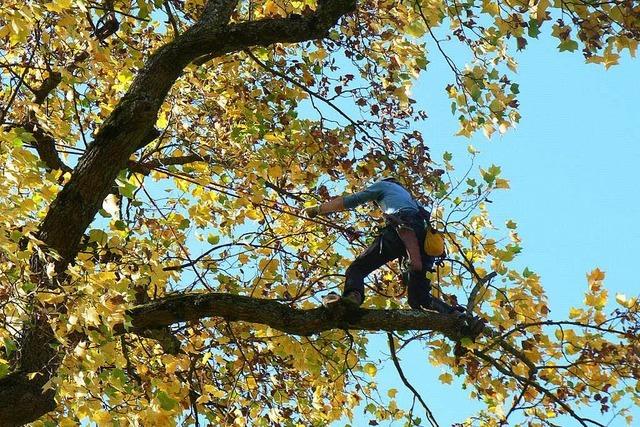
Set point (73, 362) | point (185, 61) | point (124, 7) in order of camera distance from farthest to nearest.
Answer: point (124, 7)
point (185, 61)
point (73, 362)

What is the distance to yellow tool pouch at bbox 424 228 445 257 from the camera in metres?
5.56

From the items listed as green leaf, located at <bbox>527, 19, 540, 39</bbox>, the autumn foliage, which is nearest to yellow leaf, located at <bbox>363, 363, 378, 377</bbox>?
the autumn foliage

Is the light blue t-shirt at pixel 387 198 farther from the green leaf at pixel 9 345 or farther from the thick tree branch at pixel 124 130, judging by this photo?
the green leaf at pixel 9 345

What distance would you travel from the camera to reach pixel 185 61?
561cm

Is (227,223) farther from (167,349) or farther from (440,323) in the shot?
(440,323)

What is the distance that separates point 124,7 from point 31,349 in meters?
3.38

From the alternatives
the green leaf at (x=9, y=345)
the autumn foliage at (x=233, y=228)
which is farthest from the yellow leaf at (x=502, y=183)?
the green leaf at (x=9, y=345)

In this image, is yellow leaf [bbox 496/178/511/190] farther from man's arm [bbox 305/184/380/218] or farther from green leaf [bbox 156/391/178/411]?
green leaf [bbox 156/391/178/411]

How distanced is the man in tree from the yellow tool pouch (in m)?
0.09

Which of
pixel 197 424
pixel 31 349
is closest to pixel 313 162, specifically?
pixel 197 424

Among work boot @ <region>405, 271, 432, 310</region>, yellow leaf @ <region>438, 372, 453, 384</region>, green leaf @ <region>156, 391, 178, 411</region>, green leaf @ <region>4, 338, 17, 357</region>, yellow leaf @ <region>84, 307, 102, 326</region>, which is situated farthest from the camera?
yellow leaf @ <region>438, 372, 453, 384</region>

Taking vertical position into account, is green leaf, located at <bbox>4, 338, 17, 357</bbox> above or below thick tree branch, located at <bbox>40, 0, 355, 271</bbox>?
below

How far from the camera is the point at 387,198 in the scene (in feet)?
19.4

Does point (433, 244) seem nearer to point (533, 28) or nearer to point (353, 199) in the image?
point (353, 199)
